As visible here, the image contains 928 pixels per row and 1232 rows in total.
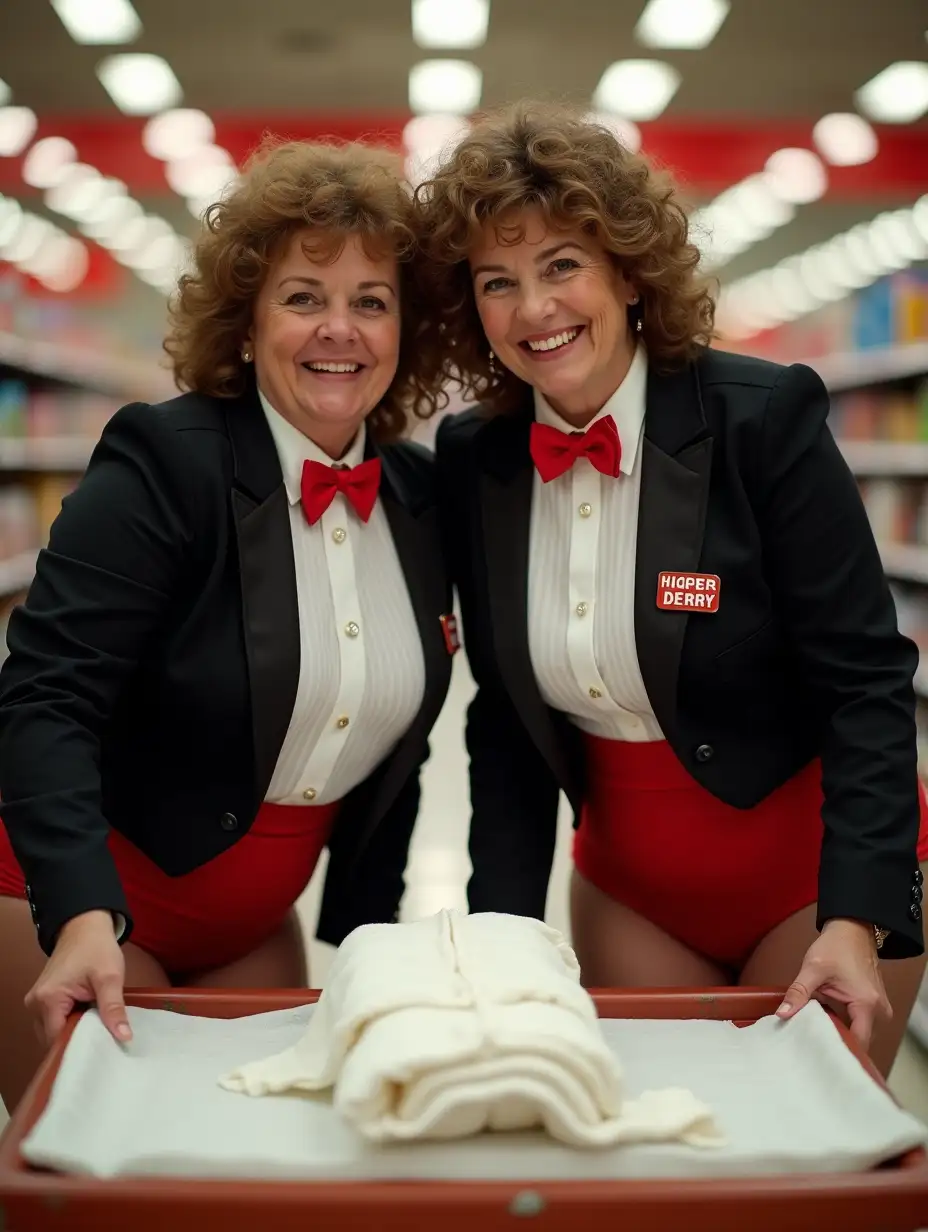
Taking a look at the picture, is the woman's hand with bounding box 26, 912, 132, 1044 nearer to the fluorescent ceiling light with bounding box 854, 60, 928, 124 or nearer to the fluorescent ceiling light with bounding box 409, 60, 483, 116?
the fluorescent ceiling light with bounding box 409, 60, 483, 116

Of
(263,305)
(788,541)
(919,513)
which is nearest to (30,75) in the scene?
(919,513)

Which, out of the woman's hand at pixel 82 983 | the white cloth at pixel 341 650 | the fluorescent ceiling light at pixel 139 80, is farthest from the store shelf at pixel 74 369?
the woman's hand at pixel 82 983

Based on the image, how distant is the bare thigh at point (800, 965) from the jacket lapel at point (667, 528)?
0.40 metres

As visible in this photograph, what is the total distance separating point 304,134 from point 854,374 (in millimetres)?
6627

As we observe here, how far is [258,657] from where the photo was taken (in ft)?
6.27

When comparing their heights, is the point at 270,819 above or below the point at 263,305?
below

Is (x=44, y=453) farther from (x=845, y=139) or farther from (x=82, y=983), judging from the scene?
(x=845, y=139)

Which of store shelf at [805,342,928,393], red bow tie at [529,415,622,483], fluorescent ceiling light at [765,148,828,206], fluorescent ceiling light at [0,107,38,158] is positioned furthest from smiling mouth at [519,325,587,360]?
fluorescent ceiling light at [765,148,828,206]

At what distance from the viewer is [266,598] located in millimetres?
1950

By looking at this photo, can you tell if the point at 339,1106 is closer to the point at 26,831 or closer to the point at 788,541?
the point at 26,831

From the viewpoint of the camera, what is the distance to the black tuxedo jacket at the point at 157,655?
1728 mm

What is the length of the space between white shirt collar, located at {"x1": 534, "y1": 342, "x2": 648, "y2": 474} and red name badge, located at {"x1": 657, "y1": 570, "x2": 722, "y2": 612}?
218 mm

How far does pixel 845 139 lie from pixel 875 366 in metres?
6.59

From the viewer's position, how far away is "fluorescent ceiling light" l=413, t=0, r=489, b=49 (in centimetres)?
827
